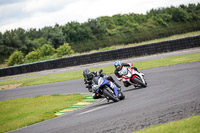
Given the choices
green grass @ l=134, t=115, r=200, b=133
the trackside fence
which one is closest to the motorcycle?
green grass @ l=134, t=115, r=200, b=133

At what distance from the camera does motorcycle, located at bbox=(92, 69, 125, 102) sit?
11.1 metres

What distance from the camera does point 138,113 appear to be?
8445mm

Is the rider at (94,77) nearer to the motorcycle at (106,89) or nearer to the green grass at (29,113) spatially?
the motorcycle at (106,89)

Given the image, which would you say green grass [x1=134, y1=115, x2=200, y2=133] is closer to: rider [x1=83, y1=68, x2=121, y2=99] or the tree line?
rider [x1=83, y1=68, x2=121, y2=99]

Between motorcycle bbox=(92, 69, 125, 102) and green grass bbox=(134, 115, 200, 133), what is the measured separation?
453 centimetres

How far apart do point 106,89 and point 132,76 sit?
2.50m

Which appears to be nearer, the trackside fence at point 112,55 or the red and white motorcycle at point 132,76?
the red and white motorcycle at point 132,76

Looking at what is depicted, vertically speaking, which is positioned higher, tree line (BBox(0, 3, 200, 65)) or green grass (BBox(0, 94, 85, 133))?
tree line (BBox(0, 3, 200, 65))

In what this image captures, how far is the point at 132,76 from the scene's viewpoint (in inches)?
524

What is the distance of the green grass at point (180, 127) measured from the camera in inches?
238

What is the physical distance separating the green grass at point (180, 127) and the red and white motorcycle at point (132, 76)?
21.5 feet

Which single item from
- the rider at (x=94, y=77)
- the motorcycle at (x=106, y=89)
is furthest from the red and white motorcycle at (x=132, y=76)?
the motorcycle at (x=106, y=89)

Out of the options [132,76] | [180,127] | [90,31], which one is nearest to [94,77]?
[132,76]

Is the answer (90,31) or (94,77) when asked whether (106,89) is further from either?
(90,31)
